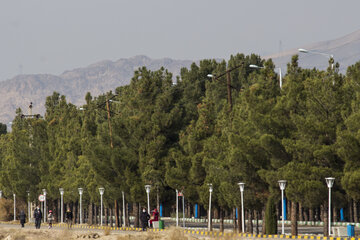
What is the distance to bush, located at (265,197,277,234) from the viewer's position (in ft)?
140

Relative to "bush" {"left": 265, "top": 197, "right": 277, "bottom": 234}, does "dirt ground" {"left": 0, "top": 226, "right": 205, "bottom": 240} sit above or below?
below

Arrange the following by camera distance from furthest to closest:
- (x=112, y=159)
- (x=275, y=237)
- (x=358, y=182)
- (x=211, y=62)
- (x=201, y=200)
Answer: (x=211, y=62) < (x=112, y=159) < (x=201, y=200) < (x=275, y=237) < (x=358, y=182)

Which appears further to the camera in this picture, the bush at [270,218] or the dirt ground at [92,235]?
the bush at [270,218]

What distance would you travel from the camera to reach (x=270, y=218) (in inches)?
1694

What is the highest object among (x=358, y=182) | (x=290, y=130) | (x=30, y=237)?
(x=290, y=130)

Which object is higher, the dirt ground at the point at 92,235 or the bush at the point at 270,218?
the bush at the point at 270,218

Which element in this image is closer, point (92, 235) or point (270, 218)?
point (270, 218)

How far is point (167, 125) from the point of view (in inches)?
2463

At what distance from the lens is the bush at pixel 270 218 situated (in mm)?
42812

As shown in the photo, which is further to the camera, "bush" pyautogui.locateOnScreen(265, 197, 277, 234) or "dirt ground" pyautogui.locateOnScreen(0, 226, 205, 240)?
"bush" pyautogui.locateOnScreen(265, 197, 277, 234)

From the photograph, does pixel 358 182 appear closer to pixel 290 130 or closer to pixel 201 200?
pixel 290 130

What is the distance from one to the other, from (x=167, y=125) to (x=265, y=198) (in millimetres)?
18400

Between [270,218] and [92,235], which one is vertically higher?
[270,218]

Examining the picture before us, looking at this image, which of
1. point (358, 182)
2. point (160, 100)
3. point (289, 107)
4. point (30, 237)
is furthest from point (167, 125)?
point (358, 182)
